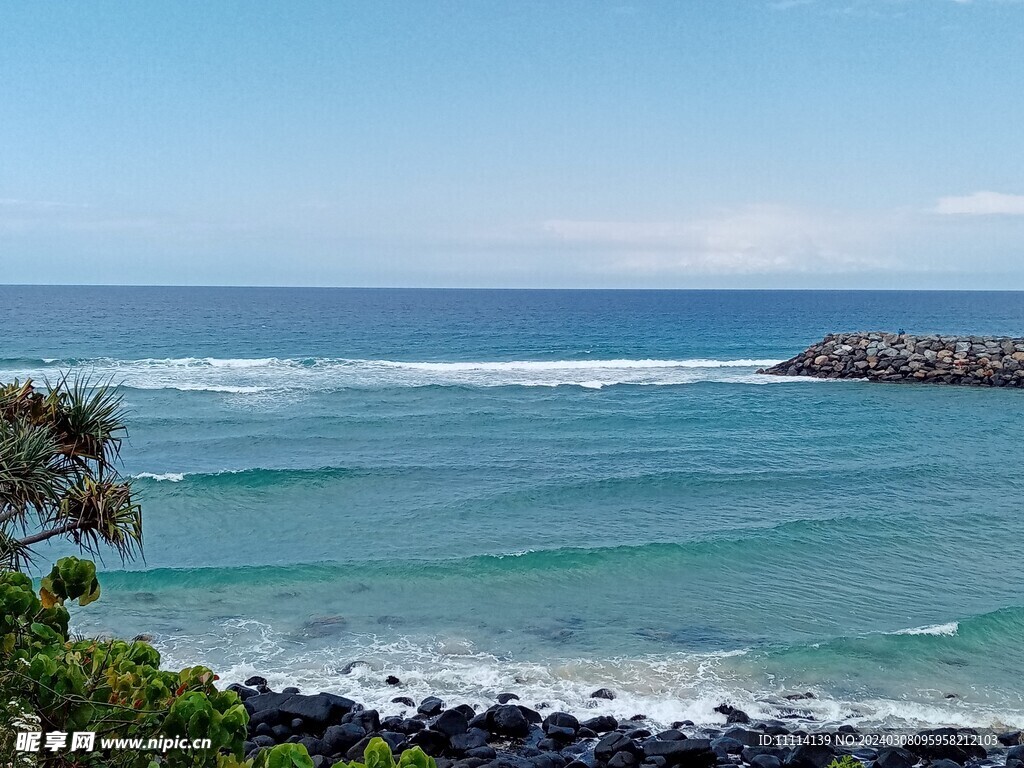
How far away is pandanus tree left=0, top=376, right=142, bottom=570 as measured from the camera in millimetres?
8398

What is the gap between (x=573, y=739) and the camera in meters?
11.1

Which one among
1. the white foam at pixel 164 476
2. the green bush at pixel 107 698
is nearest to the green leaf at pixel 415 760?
the green bush at pixel 107 698

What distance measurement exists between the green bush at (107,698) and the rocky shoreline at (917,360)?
154 feet

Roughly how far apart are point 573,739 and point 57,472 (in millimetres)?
7100

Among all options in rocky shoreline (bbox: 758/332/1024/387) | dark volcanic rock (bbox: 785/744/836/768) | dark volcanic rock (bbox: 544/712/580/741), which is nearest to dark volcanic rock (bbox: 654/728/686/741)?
dark volcanic rock (bbox: 544/712/580/741)

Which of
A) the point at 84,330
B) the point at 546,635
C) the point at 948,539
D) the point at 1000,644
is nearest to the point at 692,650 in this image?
the point at 546,635

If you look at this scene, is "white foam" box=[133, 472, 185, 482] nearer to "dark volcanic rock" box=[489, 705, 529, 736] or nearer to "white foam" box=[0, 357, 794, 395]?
"dark volcanic rock" box=[489, 705, 529, 736]

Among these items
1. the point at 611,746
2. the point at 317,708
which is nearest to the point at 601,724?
the point at 611,746

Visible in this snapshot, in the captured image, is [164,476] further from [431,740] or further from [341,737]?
[431,740]

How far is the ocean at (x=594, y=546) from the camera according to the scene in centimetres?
1322

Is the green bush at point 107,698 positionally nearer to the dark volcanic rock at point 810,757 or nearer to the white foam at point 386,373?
the dark volcanic rock at point 810,757

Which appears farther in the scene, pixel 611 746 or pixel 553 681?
pixel 553 681

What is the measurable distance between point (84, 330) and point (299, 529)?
70510 millimetres

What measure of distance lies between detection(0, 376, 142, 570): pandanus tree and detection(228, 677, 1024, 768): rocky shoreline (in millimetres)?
3272
